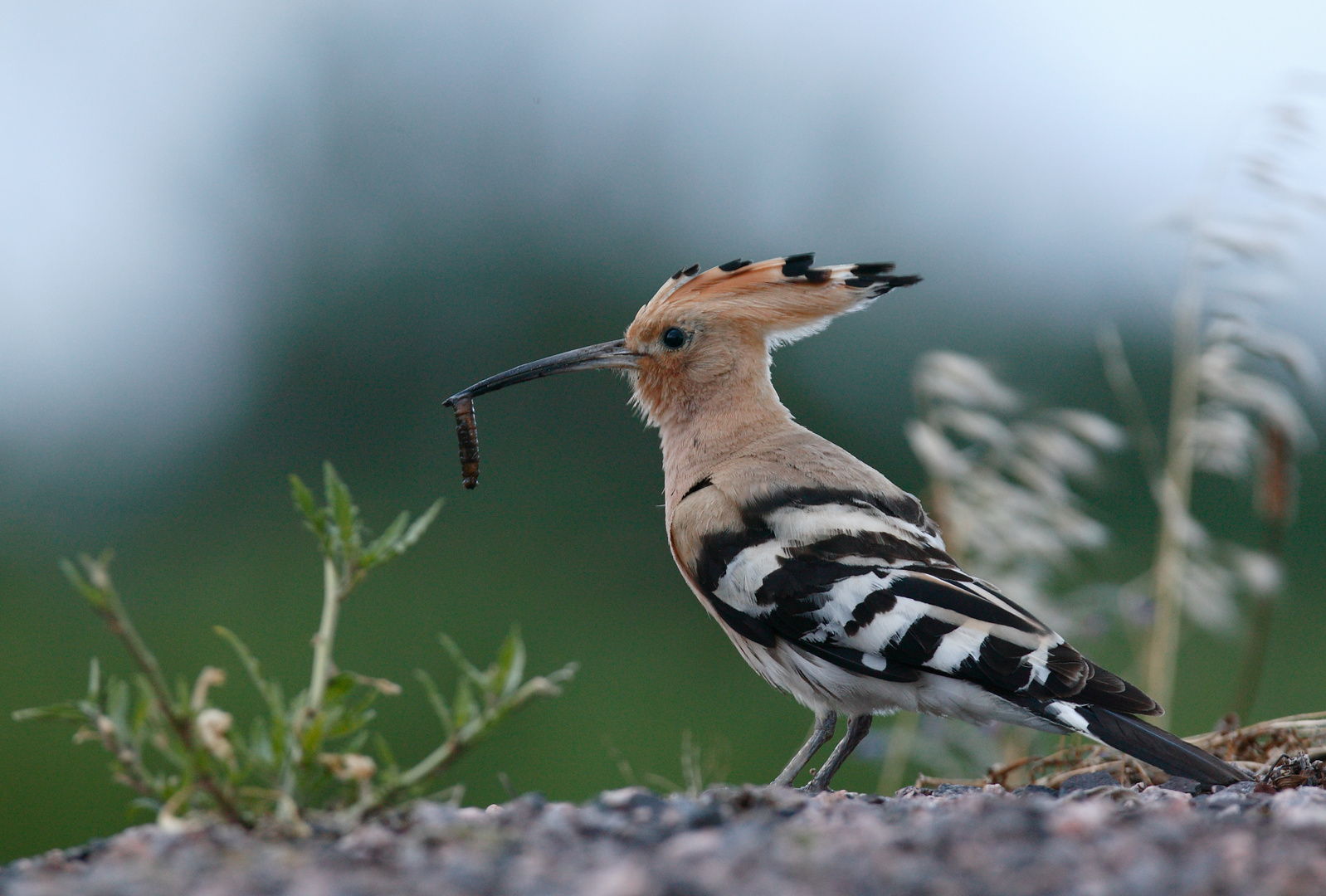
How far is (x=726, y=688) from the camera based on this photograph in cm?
554

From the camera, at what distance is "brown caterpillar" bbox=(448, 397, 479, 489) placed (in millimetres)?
2580

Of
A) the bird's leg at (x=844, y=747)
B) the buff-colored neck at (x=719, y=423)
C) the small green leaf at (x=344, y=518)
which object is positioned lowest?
the bird's leg at (x=844, y=747)

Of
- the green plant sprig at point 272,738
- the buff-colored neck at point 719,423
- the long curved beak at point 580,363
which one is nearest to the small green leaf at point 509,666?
the green plant sprig at point 272,738

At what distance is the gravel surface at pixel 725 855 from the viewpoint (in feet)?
3.31

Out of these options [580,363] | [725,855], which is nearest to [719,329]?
[580,363]

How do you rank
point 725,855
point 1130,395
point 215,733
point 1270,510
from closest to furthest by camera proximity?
point 725,855 < point 215,733 < point 1270,510 < point 1130,395

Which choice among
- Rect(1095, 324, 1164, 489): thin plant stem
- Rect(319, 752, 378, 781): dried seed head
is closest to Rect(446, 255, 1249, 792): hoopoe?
Rect(1095, 324, 1164, 489): thin plant stem

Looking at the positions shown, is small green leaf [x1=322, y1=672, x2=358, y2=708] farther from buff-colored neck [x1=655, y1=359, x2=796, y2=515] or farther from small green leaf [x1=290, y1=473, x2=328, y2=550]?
buff-colored neck [x1=655, y1=359, x2=796, y2=515]

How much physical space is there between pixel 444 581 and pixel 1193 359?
430 centimetres

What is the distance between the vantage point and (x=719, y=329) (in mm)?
2975

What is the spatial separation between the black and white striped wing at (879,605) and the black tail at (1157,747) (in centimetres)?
3

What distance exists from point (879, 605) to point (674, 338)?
3.44ft

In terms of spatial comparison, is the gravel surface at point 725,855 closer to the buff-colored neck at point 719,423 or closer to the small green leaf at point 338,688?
the small green leaf at point 338,688

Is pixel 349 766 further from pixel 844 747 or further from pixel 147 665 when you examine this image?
pixel 844 747
